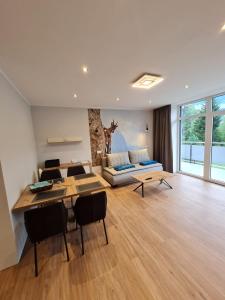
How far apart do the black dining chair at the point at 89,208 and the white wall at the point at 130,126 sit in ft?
10.2

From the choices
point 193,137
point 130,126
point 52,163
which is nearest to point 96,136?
point 130,126

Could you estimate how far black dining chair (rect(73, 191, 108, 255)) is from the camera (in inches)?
66.7

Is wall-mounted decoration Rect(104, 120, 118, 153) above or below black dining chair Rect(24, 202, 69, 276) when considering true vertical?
above

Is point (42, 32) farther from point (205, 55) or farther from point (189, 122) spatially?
point (189, 122)

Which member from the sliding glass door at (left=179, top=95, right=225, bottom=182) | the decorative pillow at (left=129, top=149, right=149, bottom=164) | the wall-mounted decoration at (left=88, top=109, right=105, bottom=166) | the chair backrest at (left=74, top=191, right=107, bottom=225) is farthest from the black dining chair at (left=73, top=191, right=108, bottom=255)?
the sliding glass door at (left=179, top=95, right=225, bottom=182)

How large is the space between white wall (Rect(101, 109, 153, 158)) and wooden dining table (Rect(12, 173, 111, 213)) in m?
2.62

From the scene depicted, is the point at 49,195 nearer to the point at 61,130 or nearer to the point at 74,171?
the point at 74,171

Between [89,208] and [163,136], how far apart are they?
13.2 feet

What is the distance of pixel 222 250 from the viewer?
1.67 metres

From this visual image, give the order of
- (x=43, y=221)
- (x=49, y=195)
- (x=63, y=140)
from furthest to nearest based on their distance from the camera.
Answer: (x=63, y=140) → (x=49, y=195) → (x=43, y=221)

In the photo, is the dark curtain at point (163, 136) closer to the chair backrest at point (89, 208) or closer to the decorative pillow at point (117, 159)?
the decorative pillow at point (117, 159)

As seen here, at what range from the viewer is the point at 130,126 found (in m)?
5.03

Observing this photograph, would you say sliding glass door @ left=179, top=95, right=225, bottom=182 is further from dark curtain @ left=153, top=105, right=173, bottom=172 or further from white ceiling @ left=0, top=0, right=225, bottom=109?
white ceiling @ left=0, top=0, right=225, bottom=109

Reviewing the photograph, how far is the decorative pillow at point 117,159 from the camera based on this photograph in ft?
14.3
